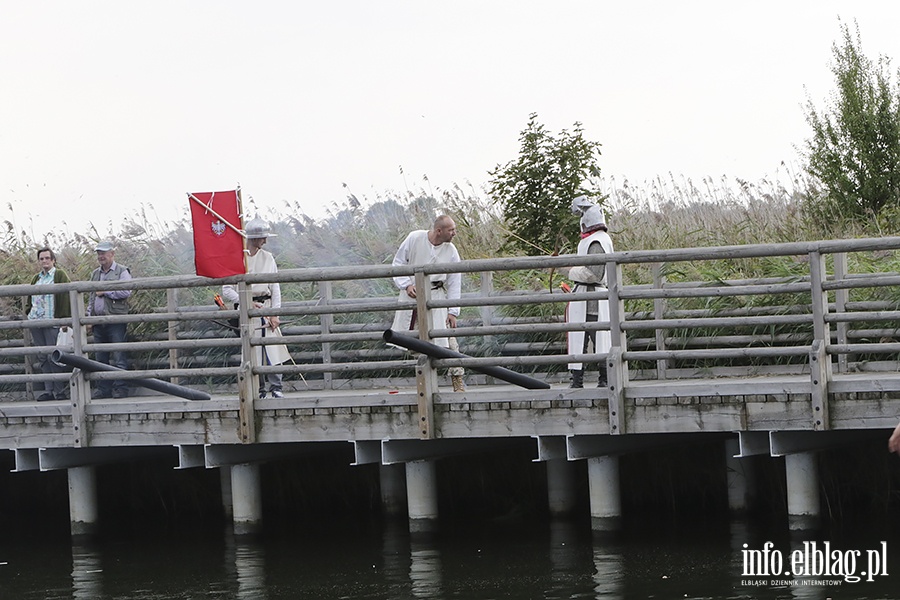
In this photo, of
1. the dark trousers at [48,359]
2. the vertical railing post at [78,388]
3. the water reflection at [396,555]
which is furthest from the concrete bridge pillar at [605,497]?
the dark trousers at [48,359]

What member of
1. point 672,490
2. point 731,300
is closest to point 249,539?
point 672,490

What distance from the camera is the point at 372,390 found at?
13.9 meters

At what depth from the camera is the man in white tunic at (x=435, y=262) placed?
40.2ft

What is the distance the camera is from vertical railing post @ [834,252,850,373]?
12.0 m

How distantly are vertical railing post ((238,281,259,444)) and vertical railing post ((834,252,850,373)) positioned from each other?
14.6 ft

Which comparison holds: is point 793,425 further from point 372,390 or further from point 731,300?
point 372,390

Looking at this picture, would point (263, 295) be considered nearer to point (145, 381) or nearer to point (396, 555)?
point (145, 381)

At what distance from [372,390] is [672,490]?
2757 millimetres

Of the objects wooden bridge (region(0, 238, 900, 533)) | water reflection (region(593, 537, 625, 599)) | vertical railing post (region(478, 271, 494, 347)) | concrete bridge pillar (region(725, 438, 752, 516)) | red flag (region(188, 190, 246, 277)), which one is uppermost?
red flag (region(188, 190, 246, 277))

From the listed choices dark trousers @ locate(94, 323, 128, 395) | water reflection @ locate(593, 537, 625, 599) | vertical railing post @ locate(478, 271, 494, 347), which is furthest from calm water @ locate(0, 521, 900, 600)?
vertical railing post @ locate(478, 271, 494, 347)

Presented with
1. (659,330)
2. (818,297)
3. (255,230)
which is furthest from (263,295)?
(818,297)

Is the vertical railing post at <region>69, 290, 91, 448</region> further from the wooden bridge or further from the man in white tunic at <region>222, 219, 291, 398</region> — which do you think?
the man in white tunic at <region>222, 219, 291, 398</region>

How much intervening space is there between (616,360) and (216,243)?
135 inches

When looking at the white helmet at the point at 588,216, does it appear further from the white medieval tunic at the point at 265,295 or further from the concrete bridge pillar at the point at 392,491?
the concrete bridge pillar at the point at 392,491
